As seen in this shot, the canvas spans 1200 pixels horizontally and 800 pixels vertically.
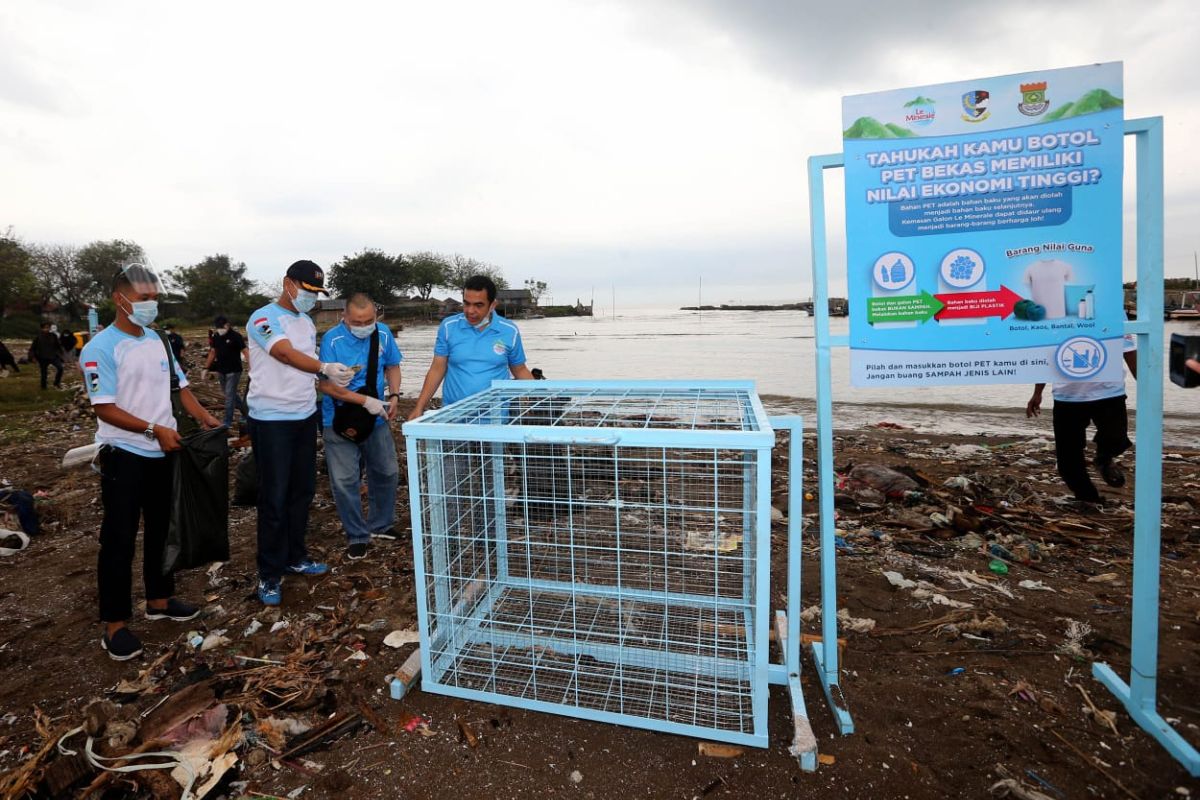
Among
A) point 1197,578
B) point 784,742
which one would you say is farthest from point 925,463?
point 784,742

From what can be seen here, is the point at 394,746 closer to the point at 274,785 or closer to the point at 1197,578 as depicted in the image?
the point at 274,785

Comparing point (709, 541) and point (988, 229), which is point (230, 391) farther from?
point (988, 229)

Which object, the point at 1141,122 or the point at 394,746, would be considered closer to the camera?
the point at 1141,122

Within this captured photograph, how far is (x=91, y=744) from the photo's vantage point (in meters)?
2.36

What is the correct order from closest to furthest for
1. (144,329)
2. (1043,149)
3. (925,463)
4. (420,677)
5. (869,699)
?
(1043,149)
(869,699)
(420,677)
(144,329)
(925,463)

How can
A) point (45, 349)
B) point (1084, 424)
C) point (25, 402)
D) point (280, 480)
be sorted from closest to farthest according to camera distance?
point (280, 480), point (1084, 424), point (25, 402), point (45, 349)

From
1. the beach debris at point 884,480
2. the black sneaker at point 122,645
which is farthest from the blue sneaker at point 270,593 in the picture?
the beach debris at point 884,480

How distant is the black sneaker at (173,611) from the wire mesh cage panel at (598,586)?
1401 millimetres

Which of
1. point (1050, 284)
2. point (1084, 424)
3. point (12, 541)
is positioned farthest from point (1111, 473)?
point (12, 541)

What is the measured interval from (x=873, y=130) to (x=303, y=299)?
3010 mm

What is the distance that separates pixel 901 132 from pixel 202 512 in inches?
147

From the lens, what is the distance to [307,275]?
3.51 metres

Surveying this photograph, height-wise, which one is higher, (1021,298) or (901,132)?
(901,132)

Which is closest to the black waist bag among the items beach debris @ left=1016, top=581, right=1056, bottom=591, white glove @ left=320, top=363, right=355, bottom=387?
white glove @ left=320, top=363, right=355, bottom=387
